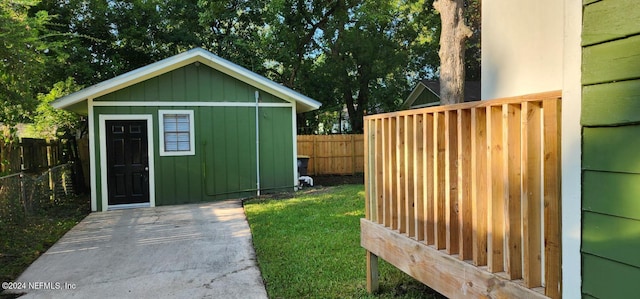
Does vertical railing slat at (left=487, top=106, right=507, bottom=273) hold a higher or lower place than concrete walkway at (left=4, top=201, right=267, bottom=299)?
higher

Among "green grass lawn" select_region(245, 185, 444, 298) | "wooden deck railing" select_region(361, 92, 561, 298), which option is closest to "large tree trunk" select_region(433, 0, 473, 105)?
"green grass lawn" select_region(245, 185, 444, 298)

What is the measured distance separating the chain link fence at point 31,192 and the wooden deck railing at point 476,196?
627cm

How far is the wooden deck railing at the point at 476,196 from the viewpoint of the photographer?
1749mm

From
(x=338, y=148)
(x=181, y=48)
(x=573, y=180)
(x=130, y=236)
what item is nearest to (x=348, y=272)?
(x=573, y=180)

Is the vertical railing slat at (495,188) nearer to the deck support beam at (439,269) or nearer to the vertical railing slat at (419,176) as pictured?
the deck support beam at (439,269)

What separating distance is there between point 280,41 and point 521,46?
51.2 ft

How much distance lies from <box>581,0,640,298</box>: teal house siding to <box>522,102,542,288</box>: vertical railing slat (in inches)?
13.4

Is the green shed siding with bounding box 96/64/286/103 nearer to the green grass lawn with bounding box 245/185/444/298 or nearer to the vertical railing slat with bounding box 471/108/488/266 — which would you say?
the green grass lawn with bounding box 245/185/444/298

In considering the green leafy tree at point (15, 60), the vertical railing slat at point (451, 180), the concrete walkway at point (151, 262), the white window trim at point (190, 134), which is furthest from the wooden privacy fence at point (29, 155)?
the vertical railing slat at point (451, 180)

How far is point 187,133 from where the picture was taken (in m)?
9.23

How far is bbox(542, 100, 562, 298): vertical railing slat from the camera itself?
1.68 metres

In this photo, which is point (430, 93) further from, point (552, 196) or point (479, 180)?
point (552, 196)

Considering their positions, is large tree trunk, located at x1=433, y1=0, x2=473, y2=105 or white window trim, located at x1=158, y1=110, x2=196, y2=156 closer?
large tree trunk, located at x1=433, y1=0, x2=473, y2=105

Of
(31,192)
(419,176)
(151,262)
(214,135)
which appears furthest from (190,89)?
(419,176)
